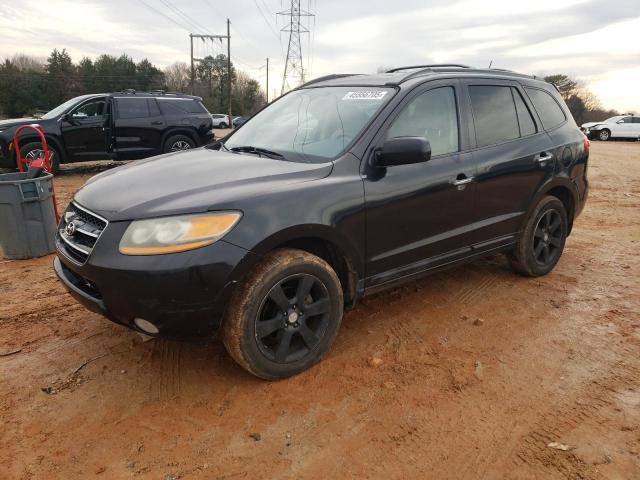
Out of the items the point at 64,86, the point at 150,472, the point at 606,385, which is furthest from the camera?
the point at 64,86

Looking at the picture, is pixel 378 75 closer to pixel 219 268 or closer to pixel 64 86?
pixel 219 268

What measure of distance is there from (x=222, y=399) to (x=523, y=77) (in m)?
3.80

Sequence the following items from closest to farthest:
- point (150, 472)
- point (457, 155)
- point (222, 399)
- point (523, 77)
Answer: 1. point (150, 472)
2. point (222, 399)
3. point (457, 155)
4. point (523, 77)

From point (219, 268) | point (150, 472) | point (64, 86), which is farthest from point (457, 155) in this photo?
point (64, 86)

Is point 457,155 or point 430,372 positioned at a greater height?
point 457,155

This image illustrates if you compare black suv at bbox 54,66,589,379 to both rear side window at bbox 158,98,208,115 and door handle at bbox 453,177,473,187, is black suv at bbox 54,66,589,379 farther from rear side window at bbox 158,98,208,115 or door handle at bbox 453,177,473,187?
rear side window at bbox 158,98,208,115

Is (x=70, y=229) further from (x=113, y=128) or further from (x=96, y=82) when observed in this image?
(x=96, y=82)

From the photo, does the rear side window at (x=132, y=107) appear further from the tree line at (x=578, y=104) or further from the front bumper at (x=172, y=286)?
the tree line at (x=578, y=104)

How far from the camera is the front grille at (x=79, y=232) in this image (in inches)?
103

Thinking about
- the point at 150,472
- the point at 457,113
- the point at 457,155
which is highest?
the point at 457,113

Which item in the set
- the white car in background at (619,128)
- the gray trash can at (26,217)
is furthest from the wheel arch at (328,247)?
the white car in background at (619,128)

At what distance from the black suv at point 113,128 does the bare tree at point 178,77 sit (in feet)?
178

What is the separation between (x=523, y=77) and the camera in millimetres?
4438

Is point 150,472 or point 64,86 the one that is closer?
point 150,472
